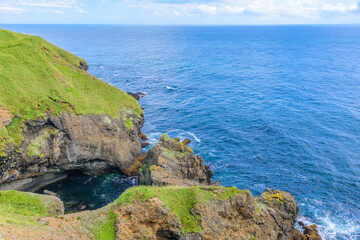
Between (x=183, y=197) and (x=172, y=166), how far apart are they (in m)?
12.6

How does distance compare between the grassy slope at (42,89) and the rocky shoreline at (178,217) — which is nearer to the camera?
the rocky shoreline at (178,217)

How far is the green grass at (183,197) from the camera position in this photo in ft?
95.5

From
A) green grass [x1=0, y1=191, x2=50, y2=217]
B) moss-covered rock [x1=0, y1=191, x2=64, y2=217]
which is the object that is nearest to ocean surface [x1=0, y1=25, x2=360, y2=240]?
moss-covered rock [x1=0, y1=191, x2=64, y2=217]

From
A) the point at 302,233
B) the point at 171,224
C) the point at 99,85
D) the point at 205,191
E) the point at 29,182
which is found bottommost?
the point at 302,233

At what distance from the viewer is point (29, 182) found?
44.3 m

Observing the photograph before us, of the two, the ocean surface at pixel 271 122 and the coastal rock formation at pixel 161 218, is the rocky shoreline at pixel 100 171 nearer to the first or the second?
the coastal rock formation at pixel 161 218

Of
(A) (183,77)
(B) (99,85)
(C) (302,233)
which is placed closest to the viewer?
(C) (302,233)

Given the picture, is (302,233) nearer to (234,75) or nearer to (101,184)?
(101,184)

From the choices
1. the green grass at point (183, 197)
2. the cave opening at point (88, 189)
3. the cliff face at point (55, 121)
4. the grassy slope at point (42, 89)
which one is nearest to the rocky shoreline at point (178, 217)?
the green grass at point (183, 197)

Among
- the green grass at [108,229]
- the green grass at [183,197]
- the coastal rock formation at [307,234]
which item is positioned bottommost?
the coastal rock formation at [307,234]

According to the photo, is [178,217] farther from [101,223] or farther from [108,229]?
[101,223]

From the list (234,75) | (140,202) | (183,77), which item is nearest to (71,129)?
(140,202)

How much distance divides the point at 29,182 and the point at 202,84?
3112 inches

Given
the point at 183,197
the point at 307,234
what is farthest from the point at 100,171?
the point at 307,234
